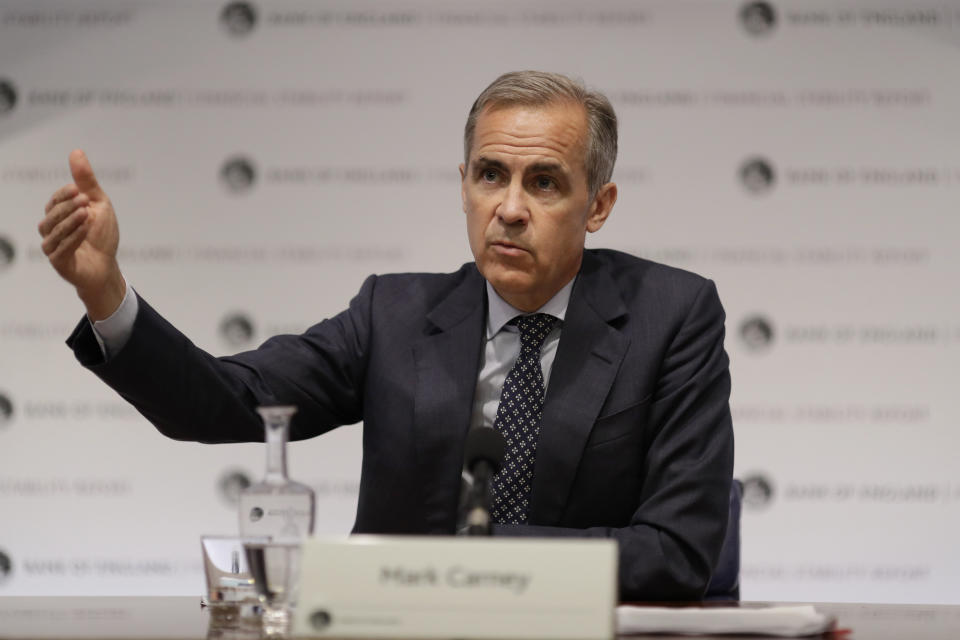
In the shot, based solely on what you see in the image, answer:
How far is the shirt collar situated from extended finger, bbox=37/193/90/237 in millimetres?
987

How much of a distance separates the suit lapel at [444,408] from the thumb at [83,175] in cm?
80

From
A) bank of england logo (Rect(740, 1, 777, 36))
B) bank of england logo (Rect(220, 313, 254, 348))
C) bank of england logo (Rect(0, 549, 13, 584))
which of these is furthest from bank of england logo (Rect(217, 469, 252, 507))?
bank of england logo (Rect(740, 1, 777, 36))

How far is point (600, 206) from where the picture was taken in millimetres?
2719

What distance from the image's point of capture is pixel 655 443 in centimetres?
235

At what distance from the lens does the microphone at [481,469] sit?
4.78ft

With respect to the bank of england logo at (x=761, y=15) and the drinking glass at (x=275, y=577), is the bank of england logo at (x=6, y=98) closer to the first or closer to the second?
the bank of england logo at (x=761, y=15)

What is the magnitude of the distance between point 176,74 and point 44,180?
726 mm

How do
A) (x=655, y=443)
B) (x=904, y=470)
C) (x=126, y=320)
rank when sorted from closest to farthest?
(x=126, y=320)
(x=655, y=443)
(x=904, y=470)

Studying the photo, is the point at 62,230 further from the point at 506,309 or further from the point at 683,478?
the point at 683,478

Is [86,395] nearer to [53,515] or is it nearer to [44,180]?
[53,515]

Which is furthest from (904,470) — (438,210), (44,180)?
(44,180)

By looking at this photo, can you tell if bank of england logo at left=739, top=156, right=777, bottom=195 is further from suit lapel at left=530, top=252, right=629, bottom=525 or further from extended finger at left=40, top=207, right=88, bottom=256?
extended finger at left=40, top=207, right=88, bottom=256

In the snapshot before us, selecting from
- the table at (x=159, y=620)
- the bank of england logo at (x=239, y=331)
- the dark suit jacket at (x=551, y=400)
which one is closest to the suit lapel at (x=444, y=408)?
the dark suit jacket at (x=551, y=400)

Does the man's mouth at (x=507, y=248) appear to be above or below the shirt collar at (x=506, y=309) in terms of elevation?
above
